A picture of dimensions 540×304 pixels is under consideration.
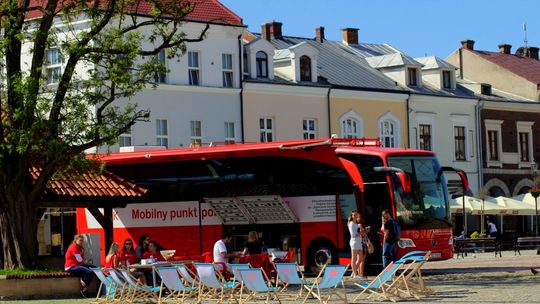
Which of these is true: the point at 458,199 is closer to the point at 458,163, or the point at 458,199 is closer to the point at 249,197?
the point at 458,163

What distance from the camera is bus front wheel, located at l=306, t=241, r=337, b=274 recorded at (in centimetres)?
3497

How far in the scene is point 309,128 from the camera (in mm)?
57500

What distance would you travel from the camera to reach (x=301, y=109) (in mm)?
57094

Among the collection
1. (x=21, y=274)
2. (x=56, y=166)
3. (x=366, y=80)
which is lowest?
(x=21, y=274)

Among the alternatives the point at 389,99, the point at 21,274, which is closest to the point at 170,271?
the point at 21,274

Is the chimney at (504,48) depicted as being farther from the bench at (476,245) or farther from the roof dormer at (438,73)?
the bench at (476,245)

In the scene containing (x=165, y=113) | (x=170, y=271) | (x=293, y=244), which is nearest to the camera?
(x=170, y=271)

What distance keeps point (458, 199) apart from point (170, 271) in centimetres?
3389

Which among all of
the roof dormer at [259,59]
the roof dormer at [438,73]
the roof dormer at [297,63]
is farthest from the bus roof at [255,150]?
the roof dormer at [438,73]

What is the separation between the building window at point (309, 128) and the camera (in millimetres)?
57188

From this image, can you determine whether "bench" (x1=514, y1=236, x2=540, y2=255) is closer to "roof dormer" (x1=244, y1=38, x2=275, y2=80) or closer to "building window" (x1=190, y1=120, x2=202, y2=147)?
"building window" (x1=190, y1=120, x2=202, y2=147)

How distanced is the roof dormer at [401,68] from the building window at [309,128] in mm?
7542

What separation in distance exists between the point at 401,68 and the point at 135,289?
4059cm

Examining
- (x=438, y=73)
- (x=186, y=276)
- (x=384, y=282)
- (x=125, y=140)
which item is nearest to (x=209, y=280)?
(x=186, y=276)
